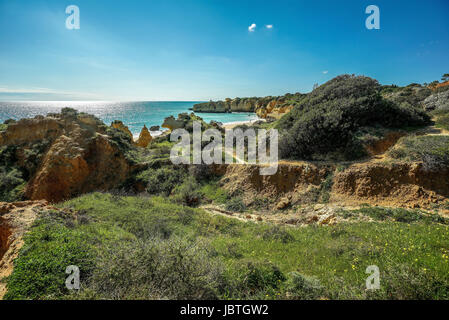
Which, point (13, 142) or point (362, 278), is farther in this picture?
point (13, 142)

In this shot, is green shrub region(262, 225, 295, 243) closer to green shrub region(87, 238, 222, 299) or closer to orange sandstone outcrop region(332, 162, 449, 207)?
green shrub region(87, 238, 222, 299)

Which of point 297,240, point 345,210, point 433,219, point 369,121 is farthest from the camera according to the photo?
point 369,121

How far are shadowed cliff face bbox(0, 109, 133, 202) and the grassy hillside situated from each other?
830cm

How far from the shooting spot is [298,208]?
1058cm

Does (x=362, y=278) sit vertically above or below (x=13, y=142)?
below

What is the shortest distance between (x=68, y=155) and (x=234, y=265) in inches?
572

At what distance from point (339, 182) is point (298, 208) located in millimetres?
2927

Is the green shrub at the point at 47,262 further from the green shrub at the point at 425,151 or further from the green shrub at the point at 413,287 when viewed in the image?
the green shrub at the point at 425,151

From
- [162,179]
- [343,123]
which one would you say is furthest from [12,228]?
[343,123]

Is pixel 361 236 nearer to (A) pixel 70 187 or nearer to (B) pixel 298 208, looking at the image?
(B) pixel 298 208

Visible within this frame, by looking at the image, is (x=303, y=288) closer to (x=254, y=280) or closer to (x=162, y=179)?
(x=254, y=280)

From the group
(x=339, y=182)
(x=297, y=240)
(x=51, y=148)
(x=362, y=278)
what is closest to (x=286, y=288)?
(x=362, y=278)

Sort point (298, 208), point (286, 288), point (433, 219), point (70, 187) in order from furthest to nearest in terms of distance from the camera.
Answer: point (70, 187), point (298, 208), point (433, 219), point (286, 288)

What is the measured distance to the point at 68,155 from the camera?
503 inches
